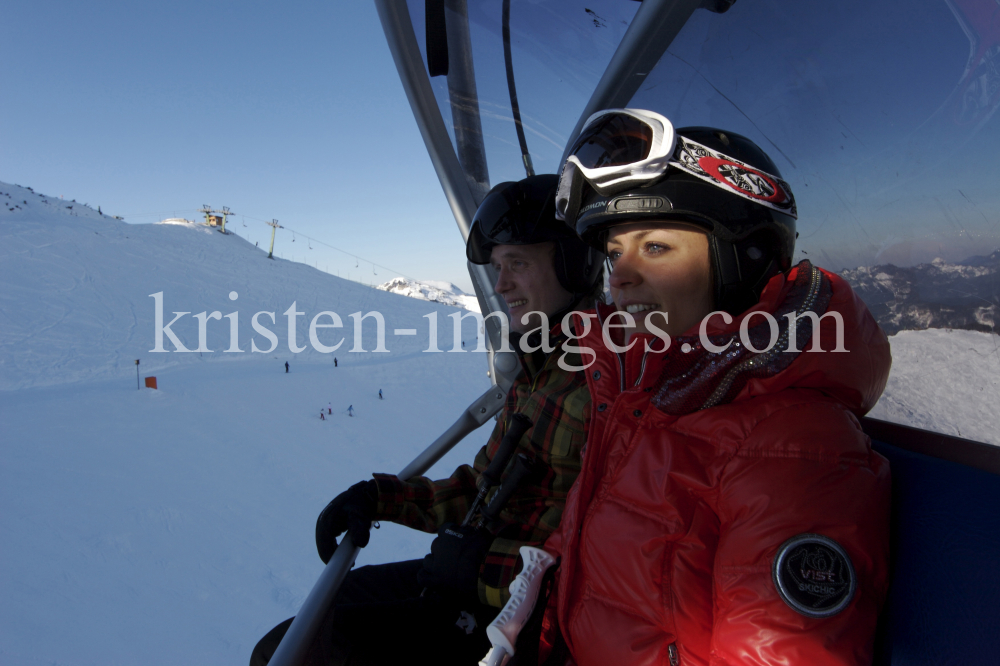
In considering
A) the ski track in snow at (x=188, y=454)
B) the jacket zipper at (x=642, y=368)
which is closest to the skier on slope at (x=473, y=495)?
the jacket zipper at (x=642, y=368)

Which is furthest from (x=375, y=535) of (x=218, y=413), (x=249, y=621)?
(x=218, y=413)

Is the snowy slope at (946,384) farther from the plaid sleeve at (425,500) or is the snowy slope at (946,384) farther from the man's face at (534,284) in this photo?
the plaid sleeve at (425,500)

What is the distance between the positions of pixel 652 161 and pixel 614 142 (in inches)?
5.8

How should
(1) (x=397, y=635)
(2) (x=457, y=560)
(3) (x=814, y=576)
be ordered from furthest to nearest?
(1) (x=397, y=635), (2) (x=457, y=560), (3) (x=814, y=576)

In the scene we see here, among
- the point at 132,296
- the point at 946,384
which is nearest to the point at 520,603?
the point at 946,384

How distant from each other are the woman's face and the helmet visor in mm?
163

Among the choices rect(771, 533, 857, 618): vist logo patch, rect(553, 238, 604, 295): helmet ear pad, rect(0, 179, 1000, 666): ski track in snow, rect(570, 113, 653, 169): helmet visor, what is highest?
rect(570, 113, 653, 169): helmet visor

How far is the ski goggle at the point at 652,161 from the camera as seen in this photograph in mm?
1139

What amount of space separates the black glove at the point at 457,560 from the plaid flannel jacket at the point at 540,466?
0.11 ft

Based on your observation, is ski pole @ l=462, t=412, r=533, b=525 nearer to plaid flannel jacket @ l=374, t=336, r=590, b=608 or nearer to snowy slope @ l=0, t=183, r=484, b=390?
plaid flannel jacket @ l=374, t=336, r=590, b=608

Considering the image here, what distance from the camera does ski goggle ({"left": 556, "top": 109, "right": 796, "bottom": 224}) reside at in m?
1.14

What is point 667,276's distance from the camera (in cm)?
116

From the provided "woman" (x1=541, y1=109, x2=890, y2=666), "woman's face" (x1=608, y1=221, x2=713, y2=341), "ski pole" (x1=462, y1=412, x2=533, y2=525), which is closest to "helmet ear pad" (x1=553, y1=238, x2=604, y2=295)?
"woman" (x1=541, y1=109, x2=890, y2=666)

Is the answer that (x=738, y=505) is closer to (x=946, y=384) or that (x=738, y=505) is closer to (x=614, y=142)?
(x=946, y=384)
